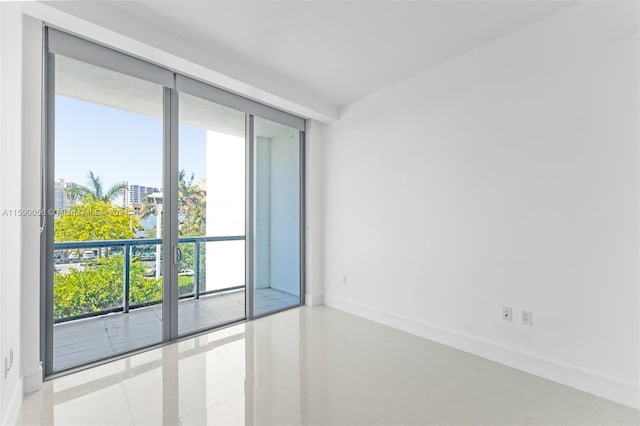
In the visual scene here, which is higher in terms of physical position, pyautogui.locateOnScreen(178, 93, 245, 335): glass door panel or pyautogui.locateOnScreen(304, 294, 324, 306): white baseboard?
pyautogui.locateOnScreen(178, 93, 245, 335): glass door panel

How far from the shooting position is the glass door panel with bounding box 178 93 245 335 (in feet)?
10.5

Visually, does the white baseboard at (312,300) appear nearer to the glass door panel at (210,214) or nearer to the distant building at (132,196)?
the glass door panel at (210,214)

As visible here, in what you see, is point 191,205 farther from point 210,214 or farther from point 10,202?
point 10,202

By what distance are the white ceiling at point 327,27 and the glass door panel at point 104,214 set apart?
648 millimetres

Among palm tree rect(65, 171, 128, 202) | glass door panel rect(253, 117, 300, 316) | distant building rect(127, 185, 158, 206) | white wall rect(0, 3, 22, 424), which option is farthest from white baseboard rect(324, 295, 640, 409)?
white wall rect(0, 3, 22, 424)

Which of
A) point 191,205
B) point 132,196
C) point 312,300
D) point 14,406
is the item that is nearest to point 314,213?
point 312,300

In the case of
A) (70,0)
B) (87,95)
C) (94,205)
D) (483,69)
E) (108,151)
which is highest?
(70,0)

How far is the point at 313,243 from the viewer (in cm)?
440

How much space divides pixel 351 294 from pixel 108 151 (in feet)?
10.2

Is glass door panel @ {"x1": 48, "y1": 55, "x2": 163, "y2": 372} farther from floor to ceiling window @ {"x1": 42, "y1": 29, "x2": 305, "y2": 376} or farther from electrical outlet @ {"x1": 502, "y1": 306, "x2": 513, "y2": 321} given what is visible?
electrical outlet @ {"x1": 502, "y1": 306, "x2": 513, "y2": 321}

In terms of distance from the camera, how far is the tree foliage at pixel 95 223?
2.48m

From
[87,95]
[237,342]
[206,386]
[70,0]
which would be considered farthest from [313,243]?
[70,0]

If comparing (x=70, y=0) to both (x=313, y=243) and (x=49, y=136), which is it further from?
(x=313, y=243)

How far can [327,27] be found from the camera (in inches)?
102
